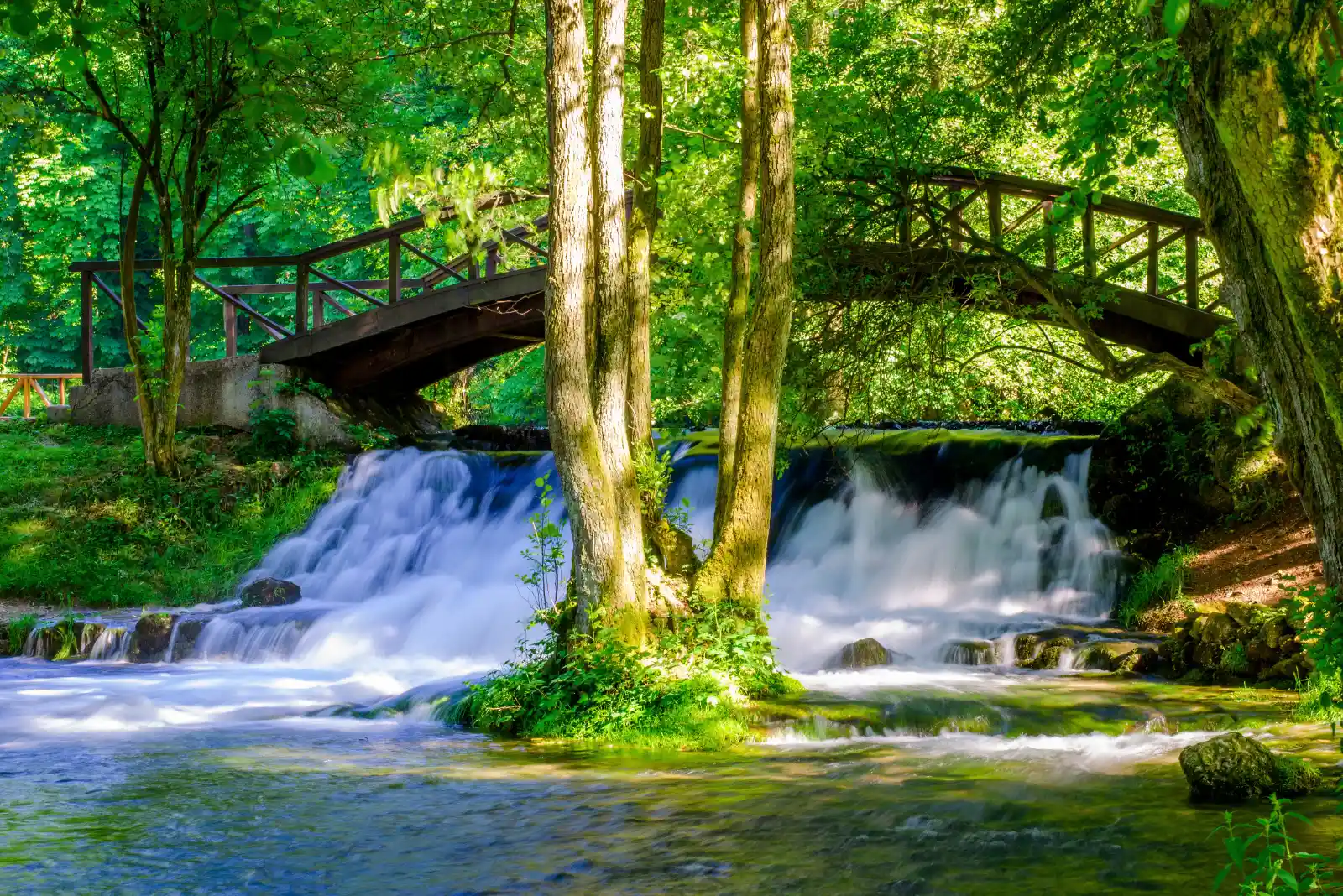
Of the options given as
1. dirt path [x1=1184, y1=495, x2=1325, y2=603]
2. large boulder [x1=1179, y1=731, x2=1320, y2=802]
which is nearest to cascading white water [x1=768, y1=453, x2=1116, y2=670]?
dirt path [x1=1184, y1=495, x2=1325, y2=603]

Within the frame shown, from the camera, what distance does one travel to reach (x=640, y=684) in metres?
9.03

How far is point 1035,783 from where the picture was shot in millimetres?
7504

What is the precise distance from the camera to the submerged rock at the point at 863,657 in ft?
38.4

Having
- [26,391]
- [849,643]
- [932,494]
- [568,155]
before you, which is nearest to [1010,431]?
[932,494]

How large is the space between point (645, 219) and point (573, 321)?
1.95 m

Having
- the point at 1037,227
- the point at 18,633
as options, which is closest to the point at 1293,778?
the point at 1037,227

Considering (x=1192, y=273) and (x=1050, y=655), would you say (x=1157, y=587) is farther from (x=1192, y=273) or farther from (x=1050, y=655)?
(x=1192, y=273)

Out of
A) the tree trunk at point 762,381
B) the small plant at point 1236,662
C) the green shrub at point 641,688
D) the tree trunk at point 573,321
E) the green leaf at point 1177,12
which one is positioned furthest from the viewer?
the small plant at point 1236,662

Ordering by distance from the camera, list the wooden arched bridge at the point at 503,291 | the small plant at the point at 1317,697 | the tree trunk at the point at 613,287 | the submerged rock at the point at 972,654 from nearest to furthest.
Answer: the small plant at the point at 1317,697 < the tree trunk at the point at 613,287 < the submerged rock at the point at 972,654 < the wooden arched bridge at the point at 503,291

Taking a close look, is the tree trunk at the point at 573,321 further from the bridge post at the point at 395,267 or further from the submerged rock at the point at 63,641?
the bridge post at the point at 395,267

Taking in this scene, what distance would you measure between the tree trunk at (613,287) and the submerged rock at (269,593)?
732 cm

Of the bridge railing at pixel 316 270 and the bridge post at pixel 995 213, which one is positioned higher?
the bridge railing at pixel 316 270

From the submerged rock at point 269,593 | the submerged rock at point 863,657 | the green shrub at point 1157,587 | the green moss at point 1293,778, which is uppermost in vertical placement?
the submerged rock at point 269,593

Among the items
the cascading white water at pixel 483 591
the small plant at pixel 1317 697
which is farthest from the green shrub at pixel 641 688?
the small plant at pixel 1317 697
